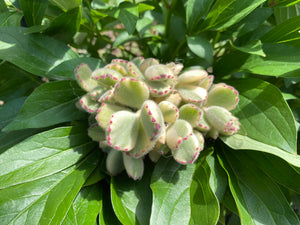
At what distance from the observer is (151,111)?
1.53 ft

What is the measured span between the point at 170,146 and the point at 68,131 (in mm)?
220

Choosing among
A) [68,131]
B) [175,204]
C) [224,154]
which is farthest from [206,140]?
[68,131]

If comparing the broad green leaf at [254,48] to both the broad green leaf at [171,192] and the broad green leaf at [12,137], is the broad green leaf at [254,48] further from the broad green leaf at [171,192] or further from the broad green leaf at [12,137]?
the broad green leaf at [12,137]

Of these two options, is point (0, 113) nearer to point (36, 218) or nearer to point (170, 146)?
point (36, 218)

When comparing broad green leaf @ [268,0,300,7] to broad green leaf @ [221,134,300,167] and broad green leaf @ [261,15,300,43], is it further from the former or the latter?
broad green leaf @ [221,134,300,167]

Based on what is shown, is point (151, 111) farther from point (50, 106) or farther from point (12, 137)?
point (12, 137)

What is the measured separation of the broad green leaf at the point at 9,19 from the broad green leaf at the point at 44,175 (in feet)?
0.87

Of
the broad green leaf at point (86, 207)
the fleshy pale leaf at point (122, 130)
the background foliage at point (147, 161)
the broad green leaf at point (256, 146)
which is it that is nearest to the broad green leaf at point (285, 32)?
the background foliage at point (147, 161)

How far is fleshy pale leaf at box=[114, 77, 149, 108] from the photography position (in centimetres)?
49

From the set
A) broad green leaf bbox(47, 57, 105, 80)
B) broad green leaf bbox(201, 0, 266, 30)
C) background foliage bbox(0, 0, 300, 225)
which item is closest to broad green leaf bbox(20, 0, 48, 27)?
background foliage bbox(0, 0, 300, 225)

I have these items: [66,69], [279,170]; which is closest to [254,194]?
[279,170]

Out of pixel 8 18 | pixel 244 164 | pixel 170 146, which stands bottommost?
pixel 244 164

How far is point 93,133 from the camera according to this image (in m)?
0.54

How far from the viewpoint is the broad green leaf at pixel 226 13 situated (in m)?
0.59
